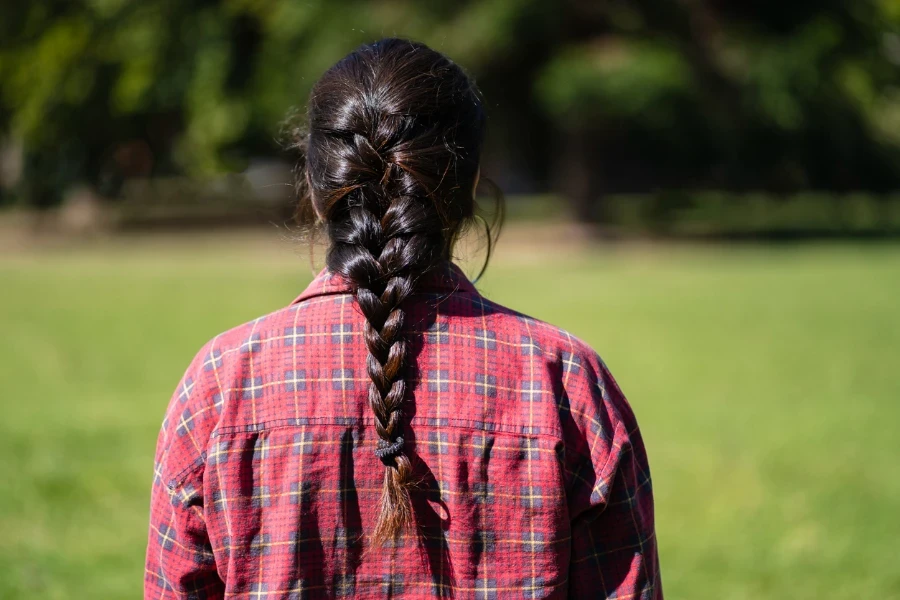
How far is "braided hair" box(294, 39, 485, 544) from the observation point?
4.46ft

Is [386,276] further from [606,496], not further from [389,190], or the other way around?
[606,496]

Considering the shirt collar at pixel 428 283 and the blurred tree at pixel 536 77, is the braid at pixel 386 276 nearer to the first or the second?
the shirt collar at pixel 428 283

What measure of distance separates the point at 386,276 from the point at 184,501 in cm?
48

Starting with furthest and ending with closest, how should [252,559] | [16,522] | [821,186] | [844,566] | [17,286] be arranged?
[821,186]
[17,286]
[16,522]
[844,566]
[252,559]

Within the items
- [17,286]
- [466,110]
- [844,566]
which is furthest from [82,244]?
[466,110]

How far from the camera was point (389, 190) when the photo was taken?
4.68 feet

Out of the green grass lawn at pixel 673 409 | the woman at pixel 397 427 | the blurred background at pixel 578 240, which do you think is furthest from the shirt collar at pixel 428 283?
the green grass lawn at pixel 673 409

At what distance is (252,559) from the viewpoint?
1.38 meters

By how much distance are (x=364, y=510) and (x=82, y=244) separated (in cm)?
2282

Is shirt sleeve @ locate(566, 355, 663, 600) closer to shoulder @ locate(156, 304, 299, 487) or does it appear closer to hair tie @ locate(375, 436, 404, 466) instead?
hair tie @ locate(375, 436, 404, 466)

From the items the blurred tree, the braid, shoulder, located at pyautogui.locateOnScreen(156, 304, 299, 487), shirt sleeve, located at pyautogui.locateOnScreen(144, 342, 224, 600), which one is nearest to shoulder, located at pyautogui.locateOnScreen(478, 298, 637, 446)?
the braid

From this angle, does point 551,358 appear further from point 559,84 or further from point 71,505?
point 559,84

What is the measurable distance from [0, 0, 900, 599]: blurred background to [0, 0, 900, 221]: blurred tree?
8 cm

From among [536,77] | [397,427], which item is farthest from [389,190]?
[536,77]
